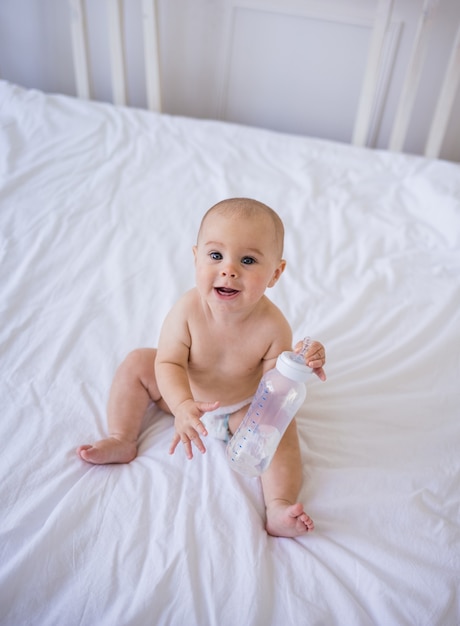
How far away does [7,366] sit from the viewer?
0.93m

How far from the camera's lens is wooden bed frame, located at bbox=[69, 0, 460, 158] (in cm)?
163

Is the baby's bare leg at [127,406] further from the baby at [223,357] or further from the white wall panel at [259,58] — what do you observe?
the white wall panel at [259,58]

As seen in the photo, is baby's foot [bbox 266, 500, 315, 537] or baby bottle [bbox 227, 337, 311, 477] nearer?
baby's foot [bbox 266, 500, 315, 537]

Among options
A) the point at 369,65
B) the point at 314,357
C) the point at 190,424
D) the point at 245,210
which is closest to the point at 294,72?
the point at 369,65

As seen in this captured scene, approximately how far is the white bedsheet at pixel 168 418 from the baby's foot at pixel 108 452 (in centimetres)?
2

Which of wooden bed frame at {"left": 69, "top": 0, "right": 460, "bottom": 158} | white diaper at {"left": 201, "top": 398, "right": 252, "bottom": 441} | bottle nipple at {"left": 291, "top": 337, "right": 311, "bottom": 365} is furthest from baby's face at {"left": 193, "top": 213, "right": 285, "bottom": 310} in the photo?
wooden bed frame at {"left": 69, "top": 0, "right": 460, "bottom": 158}

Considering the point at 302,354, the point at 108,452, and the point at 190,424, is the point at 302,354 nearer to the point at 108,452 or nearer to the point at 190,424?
the point at 190,424

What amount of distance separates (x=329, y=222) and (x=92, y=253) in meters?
0.69

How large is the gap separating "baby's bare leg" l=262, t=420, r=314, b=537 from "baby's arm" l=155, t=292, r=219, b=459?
14 cm

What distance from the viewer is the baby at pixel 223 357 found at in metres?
0.76

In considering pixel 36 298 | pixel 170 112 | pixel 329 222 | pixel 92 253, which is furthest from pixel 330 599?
pixel 170 112

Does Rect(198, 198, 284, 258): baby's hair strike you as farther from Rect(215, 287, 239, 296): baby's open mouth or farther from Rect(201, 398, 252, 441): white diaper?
Rect(201, 398, 252, 441): white diaper

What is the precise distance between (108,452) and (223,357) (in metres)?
0.25

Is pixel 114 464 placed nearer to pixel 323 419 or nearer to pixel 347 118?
pixel 323 419
